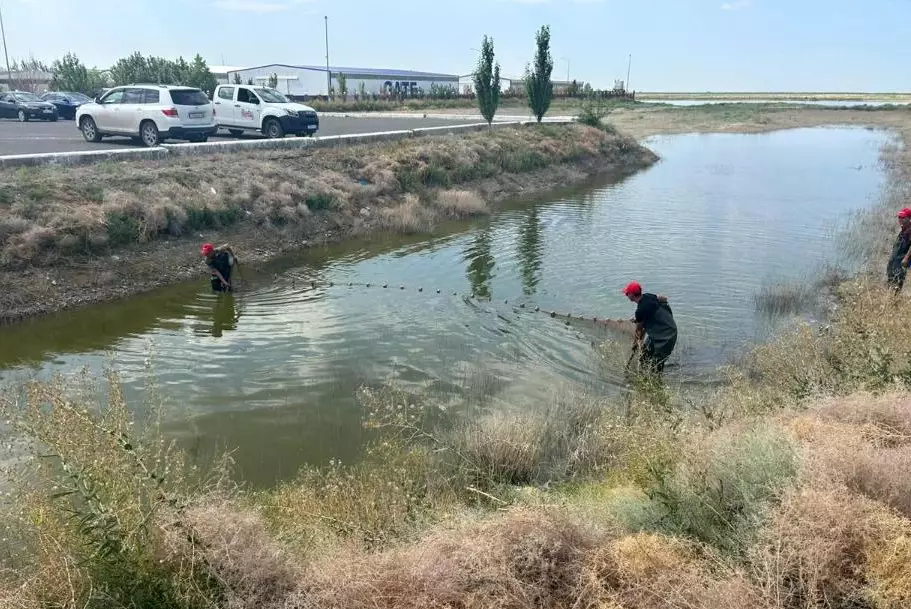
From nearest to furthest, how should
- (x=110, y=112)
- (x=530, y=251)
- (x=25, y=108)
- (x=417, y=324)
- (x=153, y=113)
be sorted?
(x=417, y=324)
(x=530, y=251)
(x=153, y=113)
(x=110, y=112)
(x=25, y=108)

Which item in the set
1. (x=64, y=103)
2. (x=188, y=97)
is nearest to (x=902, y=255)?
(x=188, y=97)

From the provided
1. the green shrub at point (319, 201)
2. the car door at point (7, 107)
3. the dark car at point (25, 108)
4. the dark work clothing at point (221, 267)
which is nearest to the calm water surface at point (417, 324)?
the dark work clothing at point (221, 267)

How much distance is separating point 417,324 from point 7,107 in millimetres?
32302

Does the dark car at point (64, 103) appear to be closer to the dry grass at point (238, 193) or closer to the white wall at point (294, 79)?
the dry grass at point (238, 193)

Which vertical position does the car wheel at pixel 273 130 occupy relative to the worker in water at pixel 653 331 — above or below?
above

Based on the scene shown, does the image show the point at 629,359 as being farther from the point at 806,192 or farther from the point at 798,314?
the point at 806,192

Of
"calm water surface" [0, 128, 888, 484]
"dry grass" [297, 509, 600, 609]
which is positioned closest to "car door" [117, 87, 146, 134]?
"calm water surface" [0, 128, 888, 484]

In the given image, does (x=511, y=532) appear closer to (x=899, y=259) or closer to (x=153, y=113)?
(x=899, y=259)

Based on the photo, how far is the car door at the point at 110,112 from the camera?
20.6 metres

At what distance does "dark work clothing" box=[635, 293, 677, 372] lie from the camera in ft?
28.9

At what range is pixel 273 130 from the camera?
951 inches

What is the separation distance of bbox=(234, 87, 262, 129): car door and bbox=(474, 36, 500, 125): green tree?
14.0m

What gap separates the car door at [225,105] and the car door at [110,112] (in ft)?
13.4

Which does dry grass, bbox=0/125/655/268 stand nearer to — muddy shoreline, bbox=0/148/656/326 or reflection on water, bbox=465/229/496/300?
muddy shoreline, bbox=0/148/656/326
